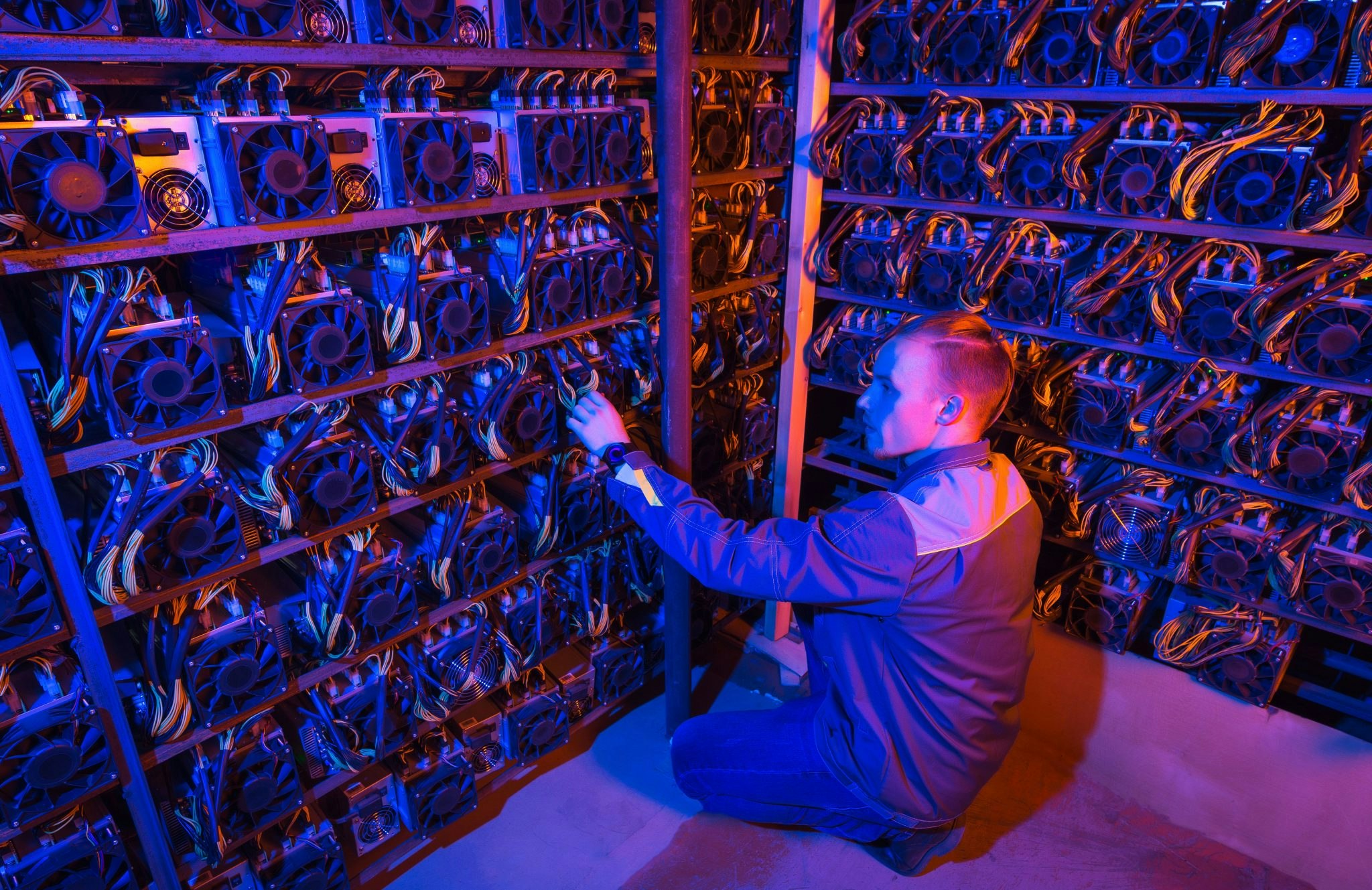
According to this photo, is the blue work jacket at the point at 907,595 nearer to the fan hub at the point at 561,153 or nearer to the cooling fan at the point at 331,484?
the cooling fan at the point at 331,484

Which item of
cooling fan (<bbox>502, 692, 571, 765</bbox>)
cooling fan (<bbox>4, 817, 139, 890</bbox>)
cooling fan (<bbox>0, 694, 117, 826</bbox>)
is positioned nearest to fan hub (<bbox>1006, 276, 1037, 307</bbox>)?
cooling fan (<bbox>502, 692, 571, 765</bbox>)

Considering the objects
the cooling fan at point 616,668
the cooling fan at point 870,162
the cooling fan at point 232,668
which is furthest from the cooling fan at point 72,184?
the cooling fan at point 870,162

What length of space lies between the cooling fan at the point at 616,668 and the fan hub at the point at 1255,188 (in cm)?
209

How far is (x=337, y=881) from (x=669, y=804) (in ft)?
3.07

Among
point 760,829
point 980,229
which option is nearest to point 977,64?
point 980,229

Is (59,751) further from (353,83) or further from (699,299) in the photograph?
(699,299)

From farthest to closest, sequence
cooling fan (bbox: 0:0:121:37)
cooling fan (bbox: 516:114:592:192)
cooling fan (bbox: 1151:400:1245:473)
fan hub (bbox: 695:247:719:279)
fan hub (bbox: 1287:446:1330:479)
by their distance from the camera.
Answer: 1. fan hub (bbox: 695:247:719:279)
2. cooling fan (bbox: 1151:400:1245:473)
3. fan hub (bbox: 1287:446:1330:479)
4. cooling fan (bbox: 516:114:592:192)
5. cooling fan (bbox: 0:0:121:37)

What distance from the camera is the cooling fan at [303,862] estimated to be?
79.9 inches

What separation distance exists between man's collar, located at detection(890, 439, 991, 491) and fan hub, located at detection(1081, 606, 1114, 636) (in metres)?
1.02

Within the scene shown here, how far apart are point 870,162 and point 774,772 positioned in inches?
71.5

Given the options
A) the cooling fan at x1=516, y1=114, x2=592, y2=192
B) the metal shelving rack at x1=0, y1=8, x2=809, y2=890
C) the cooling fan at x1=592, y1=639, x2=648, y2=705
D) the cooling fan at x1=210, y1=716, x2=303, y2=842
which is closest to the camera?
the metal shelving rack at x1=0, y1=8, x2=809, y2=890

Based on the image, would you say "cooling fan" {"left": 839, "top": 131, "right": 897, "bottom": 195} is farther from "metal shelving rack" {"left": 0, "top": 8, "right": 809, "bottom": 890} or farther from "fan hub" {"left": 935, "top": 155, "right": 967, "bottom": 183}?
"metal shelving rack" {"left": 0, "top": 8, "right": 809, "bottom": 890}

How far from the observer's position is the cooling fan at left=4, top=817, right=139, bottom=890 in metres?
1.65

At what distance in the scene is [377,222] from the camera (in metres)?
1.78
